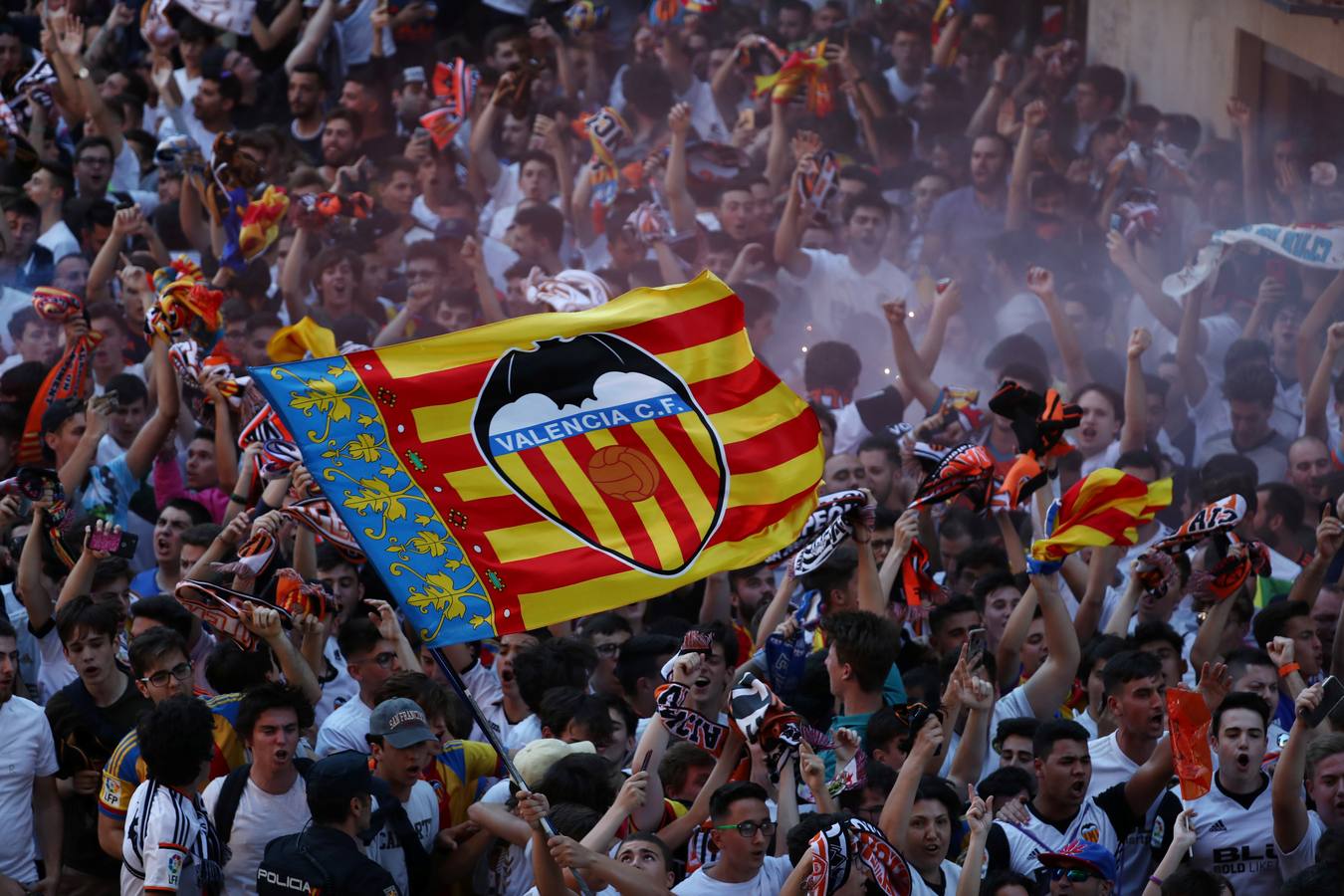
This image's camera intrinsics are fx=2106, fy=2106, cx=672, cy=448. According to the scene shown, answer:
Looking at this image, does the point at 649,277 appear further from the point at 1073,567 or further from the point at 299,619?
the point at 299,619

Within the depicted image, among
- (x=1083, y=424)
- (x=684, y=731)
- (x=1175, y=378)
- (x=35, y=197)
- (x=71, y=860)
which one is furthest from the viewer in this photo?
(x=35, y=197)

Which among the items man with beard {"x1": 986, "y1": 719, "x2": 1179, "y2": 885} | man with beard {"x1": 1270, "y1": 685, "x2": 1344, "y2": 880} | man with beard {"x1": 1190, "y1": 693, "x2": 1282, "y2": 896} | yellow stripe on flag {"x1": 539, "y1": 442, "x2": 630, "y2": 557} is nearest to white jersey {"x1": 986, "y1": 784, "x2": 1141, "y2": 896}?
man with beard {"x1": 986, "y1": 719, "x2": 1179, "y2": 885}

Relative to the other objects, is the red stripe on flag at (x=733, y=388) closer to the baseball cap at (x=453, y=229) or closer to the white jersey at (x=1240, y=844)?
the white jersey at (x=1240, y=844)

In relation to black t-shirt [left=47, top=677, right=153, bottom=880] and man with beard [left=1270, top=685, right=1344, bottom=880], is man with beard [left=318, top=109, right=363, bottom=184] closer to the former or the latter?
black t-shirt [left=47, top=677, right=153, bottom=880]

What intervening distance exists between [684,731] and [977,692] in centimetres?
91

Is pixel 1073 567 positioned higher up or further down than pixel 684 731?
further down

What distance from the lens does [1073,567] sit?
8508 mm

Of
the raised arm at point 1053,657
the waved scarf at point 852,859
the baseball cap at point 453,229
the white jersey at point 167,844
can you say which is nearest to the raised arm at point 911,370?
the baseball cap at point 453,229

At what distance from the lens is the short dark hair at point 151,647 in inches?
267

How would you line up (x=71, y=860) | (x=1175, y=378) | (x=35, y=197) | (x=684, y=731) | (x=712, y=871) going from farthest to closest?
(x=35, y=197)
(x=1175, y=378)
(x=71, y=860)
(x=684, y=731)
(x=712, y=871)

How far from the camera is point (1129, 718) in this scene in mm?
7047

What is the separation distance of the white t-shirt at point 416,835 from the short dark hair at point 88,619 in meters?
1.26

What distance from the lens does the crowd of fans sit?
20.5ft

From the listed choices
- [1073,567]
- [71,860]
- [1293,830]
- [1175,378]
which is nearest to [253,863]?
[71,860]
